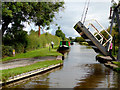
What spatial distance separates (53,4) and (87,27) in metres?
10.6

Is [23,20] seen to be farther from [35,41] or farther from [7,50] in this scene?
[35,41]

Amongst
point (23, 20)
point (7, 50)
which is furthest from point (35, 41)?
point (7, 50)

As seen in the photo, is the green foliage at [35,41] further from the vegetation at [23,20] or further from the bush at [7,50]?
the bush at [7,50]

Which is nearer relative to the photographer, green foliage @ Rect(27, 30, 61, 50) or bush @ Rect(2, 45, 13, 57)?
bush @ Rect(2, 45, 13, 57)

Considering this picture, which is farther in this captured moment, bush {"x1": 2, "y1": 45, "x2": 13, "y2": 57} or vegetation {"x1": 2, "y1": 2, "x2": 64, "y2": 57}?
vegetation {"x1": 2, "y1": 2, "x2": 64, "y2": 57}

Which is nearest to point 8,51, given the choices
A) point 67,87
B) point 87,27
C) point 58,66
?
point 58,66

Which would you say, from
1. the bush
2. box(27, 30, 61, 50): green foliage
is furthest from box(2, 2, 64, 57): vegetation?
box(27, 30, 61, 50): green foliage

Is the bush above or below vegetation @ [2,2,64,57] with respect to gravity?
below

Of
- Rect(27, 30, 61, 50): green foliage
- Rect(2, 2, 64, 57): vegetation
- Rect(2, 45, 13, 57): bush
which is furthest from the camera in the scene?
Rect(27, 30, 61, 50): green foliage

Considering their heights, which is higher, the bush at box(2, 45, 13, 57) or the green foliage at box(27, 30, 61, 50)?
the green foliage at box(27, 30, 61, 50)

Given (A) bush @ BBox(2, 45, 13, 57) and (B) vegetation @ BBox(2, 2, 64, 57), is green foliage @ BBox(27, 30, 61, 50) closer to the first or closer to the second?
(B) vegetation @ BBox(2, 2, 64, 57)

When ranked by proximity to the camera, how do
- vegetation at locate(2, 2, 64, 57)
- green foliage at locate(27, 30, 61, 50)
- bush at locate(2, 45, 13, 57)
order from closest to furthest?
bush at locate(2, 45, 13, 57), vegetation at locate(2, 2, 64, 57), green foliage at locate(27, 30, 61, 50)

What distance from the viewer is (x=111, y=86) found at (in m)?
9.02

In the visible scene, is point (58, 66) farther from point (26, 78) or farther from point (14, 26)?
point (14, 26)
